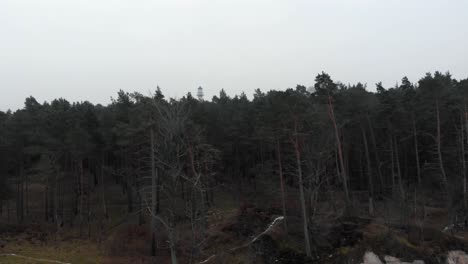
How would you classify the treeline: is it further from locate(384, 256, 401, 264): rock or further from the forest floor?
locate(384, 256, 401, 264): rock

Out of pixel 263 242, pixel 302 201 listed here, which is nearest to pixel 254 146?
pixel 263 242

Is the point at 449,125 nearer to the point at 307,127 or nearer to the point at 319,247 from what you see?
the point at 307,127

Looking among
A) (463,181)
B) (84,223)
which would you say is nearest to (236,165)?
(84,223)

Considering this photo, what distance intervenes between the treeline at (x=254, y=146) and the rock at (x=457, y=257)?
5709mm

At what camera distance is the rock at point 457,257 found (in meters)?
25.2

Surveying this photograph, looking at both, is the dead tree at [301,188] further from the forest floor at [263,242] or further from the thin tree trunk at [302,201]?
the forest floor at [263,242]

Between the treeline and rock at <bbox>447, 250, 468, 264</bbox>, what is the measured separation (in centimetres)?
571

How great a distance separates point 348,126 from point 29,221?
118ft

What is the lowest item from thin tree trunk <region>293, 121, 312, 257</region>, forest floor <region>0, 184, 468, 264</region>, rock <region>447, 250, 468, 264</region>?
rock <region>447, 250, 468, 264</region>

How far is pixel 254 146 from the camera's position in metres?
46.8

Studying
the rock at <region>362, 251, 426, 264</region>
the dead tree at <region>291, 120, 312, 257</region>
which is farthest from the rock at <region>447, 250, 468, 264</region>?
the dead tree at <region>291, 120, 312, 257</region>

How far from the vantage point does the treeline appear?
88.8 ft

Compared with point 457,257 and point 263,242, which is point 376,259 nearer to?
point 457,257

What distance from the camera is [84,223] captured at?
4119 centimetres
